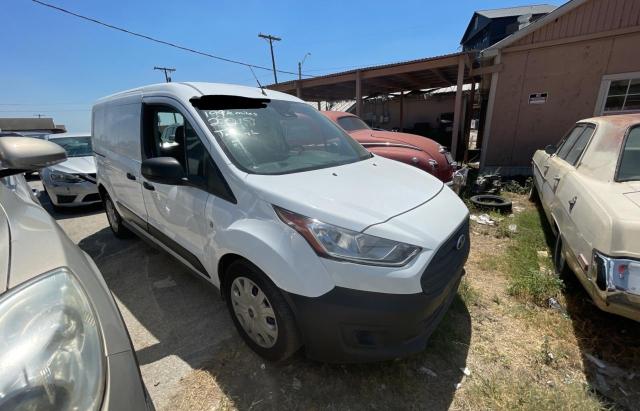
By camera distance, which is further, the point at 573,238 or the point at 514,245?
the point at 514,245

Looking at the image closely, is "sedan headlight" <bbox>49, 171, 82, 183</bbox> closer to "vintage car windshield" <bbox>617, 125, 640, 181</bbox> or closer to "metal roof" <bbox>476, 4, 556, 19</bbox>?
"vintage car windshield" <bbox>617, 125, 640, 181</bbox>

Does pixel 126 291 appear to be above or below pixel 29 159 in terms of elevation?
below

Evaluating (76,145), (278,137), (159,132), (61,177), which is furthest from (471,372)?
(76,145)

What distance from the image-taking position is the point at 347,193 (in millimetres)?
1982

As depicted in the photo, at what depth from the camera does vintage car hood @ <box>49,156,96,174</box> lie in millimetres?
5730

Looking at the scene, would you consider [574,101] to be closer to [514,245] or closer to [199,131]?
[514,245]

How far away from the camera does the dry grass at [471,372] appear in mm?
1899

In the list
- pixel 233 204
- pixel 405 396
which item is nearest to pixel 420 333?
pixel 405 396

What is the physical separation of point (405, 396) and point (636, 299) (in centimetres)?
143

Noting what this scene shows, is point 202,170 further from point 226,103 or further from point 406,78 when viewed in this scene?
point 406,78

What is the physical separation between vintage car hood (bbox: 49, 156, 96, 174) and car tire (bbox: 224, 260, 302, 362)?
5.19 metres

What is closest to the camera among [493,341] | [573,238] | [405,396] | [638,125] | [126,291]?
[405,396]

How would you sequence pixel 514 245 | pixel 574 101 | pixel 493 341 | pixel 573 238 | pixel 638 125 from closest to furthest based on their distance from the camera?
pixel 493 341 < pixel 573 238 < pixel 638 125 < pixel 514 245 < pixel 574 101

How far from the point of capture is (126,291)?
125 inches
